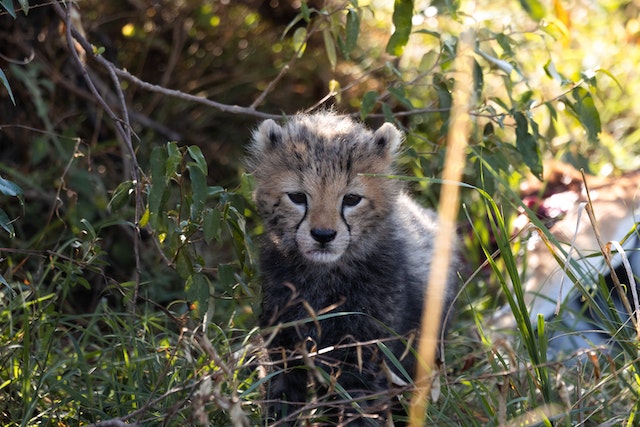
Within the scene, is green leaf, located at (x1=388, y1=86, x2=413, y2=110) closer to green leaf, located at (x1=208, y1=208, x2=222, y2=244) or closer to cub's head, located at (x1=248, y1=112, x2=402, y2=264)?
cub's head, located at (x1=248, y1=112, x2=402, y2=264)

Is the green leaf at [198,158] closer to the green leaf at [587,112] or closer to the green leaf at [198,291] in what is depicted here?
the green leaf at [198,291]

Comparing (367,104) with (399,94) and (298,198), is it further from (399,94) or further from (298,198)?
(298,198)

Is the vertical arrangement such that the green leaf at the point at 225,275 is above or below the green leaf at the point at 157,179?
below

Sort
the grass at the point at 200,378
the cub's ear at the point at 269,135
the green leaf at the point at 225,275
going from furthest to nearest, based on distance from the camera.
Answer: the cub's ear at the point at 269,135, the green leaf at the point at 225,275, the grass at the point at 200,378

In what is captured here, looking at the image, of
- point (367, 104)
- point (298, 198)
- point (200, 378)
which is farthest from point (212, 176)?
point (200, 378)

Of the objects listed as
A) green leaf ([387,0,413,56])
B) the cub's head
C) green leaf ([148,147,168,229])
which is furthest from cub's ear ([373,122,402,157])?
green leaf ([148,147,168,229])

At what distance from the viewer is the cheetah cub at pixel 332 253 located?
10.6 feet

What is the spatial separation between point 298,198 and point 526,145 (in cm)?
112

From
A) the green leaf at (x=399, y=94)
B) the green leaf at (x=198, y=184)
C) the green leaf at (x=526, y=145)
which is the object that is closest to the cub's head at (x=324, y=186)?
the green leaf at (x=399, y=94)

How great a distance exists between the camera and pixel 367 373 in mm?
3230

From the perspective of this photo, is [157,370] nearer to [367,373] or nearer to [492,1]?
[367,373]

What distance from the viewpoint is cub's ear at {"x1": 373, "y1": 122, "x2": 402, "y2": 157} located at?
3533 mm

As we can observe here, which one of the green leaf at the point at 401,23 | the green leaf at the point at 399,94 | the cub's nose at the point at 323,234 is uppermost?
the green leaf at the point at 401,23

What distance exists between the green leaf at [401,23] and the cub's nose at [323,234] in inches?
38.6
